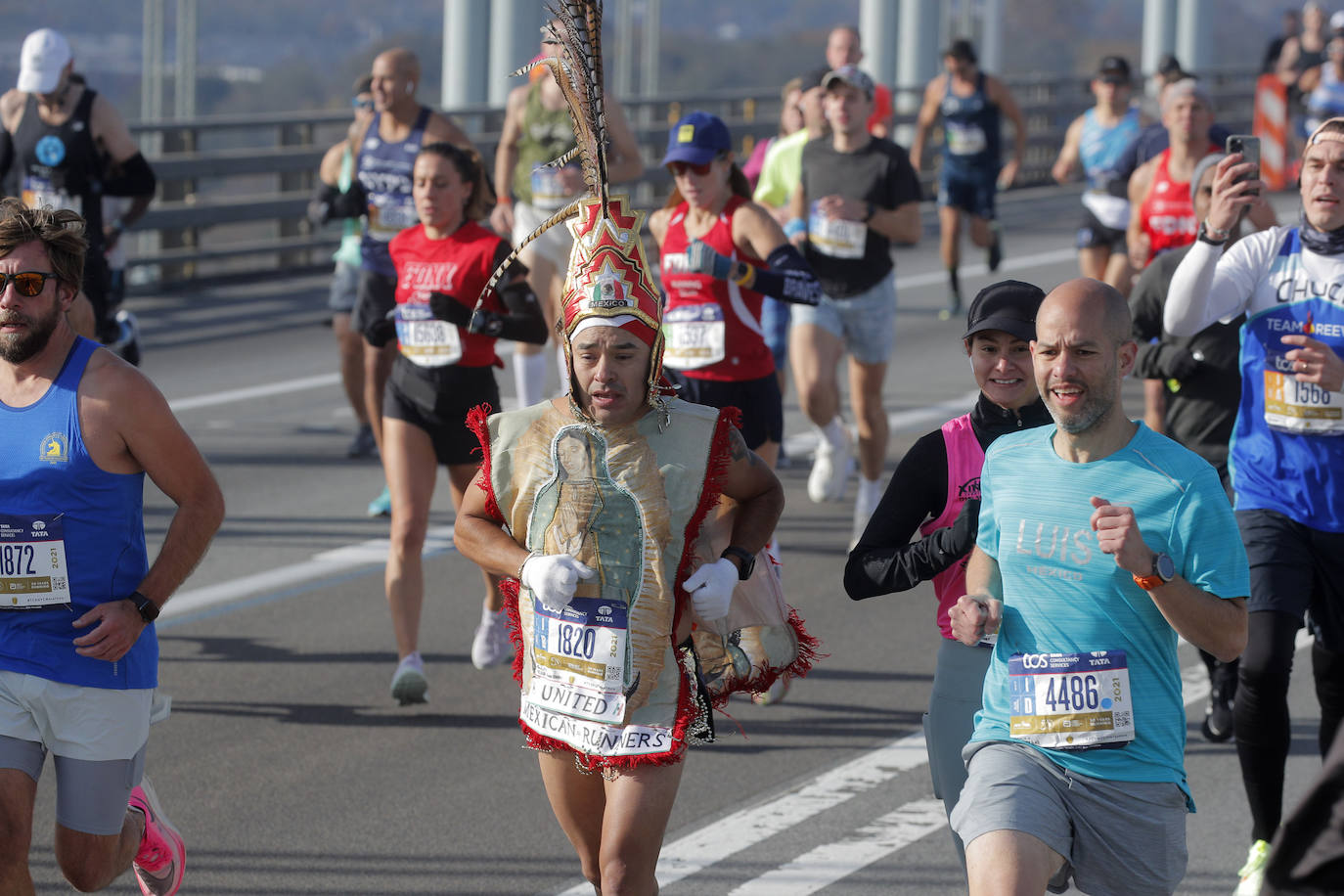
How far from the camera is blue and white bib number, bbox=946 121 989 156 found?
58.2 feet

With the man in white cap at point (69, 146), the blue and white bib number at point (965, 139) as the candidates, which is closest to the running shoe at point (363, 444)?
the man in white cap at point (69, 146)

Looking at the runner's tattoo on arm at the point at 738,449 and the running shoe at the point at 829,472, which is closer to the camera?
the runner's tattoo on arm at the point at 738,449

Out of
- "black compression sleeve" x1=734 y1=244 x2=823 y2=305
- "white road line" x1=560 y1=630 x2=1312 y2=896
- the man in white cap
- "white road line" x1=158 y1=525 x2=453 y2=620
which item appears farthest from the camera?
the man in white cap

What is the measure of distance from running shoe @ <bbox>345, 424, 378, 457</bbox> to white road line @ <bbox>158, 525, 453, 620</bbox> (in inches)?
70.9

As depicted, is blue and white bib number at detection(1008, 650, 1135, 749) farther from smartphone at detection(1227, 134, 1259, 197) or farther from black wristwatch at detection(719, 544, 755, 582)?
smartphone at detection(1227, 134, 1259, 197)

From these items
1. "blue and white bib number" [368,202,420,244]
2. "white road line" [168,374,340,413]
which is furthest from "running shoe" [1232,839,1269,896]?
"white road line" [168,374,340,413]

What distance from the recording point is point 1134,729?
164 inches

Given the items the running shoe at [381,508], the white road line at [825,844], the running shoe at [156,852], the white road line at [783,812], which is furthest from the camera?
the running shoe at [381,508]

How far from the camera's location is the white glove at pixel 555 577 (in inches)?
175

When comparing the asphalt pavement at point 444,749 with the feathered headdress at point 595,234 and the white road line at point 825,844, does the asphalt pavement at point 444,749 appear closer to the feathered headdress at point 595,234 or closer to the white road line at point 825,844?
the white road line at point 825,844

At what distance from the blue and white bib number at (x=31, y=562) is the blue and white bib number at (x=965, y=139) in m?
13.9

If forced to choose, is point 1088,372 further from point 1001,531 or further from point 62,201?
point 62,201

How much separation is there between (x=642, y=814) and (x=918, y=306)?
545 inches

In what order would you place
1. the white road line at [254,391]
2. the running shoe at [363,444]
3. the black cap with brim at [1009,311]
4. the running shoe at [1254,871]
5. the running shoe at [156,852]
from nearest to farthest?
the black cap with brim at [1009,311] < the running shoe at [156,852] < the running shoe at [1254,871] < the running shoe at [363,444] < the white road line at [254,391]
